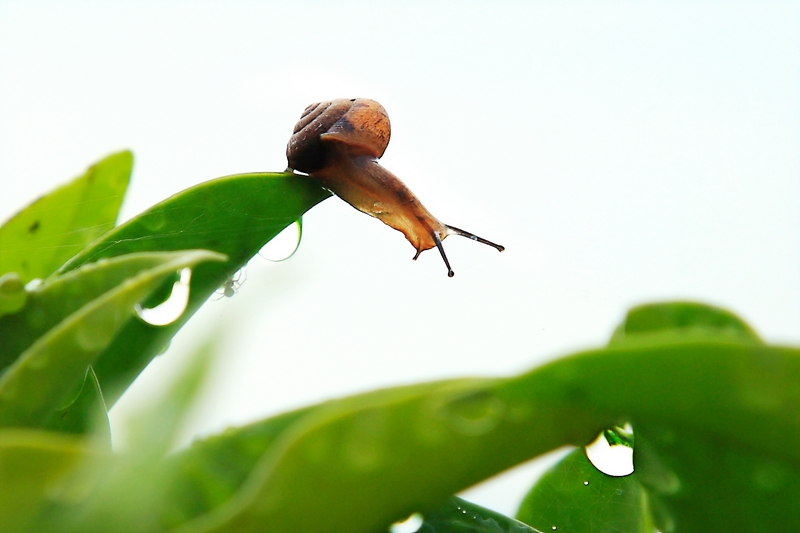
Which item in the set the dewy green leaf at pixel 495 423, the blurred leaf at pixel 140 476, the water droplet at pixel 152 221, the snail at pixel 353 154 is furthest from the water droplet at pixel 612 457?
the snail at pixel 353 154

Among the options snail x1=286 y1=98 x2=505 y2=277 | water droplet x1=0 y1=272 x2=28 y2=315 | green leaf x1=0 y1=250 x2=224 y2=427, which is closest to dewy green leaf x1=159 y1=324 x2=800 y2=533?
green leaf x1=0 y1=250 x2=224 y2=427

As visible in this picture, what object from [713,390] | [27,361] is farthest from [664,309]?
[27,361]

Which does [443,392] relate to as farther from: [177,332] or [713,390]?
[177,332]

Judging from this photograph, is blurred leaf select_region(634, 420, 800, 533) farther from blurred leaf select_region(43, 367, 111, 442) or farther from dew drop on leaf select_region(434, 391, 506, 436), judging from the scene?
blurred leaf select_region(43, 367, 111, 442)

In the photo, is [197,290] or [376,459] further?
[197,290]

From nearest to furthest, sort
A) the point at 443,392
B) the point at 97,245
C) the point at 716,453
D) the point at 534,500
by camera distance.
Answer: the point at 443,392, the point at 716,453, the point at 97,245, the point at 534,500

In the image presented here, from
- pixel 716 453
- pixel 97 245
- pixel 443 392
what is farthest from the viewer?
pixel 97 245

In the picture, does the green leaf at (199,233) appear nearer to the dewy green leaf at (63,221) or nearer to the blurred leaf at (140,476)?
the dewy green leaf at (63,221)

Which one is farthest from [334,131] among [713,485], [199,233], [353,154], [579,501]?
[713,485]

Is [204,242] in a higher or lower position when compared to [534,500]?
higher
